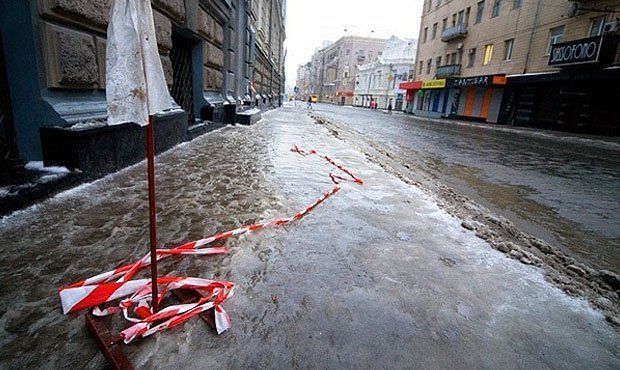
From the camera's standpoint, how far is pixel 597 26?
60.2ft

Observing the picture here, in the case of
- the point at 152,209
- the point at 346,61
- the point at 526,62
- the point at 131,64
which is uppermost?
the point at 346,61

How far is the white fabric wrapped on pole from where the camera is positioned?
120 centimetres

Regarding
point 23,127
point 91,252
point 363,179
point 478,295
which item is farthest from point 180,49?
point 478,295

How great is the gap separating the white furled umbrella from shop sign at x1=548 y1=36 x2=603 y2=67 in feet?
74.3

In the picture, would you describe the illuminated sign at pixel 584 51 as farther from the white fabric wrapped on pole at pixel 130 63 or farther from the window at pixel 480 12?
the white fabric wrapped on pole at pixel 130 63

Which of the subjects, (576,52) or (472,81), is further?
(472,81)

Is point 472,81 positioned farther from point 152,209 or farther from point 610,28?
point 152,209

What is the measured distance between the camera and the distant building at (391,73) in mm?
54500

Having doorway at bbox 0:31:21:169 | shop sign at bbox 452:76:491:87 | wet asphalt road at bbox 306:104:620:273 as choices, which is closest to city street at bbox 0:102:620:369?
wet asphalt road at bbox 306:104:620:273

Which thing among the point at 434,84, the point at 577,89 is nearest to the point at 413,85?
the point at 434,84

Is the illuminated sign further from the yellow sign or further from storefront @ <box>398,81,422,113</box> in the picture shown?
storefront @ <box>398,81,422,113</box>

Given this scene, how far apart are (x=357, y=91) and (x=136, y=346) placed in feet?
239

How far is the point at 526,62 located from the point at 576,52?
529 cm

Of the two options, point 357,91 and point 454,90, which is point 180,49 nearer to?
point 454,90
